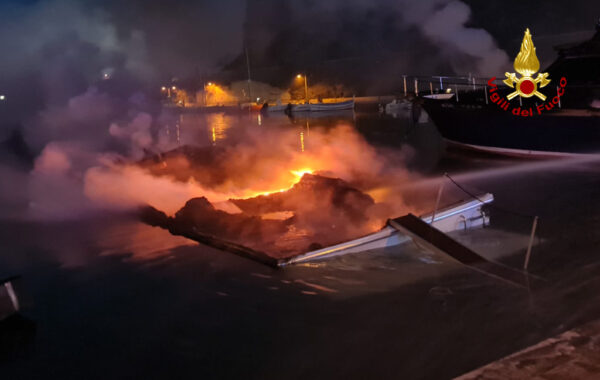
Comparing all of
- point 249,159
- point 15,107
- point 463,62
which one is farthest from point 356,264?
point 463,62

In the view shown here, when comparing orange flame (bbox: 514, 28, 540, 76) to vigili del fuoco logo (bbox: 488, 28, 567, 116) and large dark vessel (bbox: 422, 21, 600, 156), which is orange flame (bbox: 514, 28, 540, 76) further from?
large dark vessel (bbox: 422, 21, 600, 156)

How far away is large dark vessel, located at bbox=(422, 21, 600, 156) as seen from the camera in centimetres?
1962

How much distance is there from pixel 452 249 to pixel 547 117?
1411cm

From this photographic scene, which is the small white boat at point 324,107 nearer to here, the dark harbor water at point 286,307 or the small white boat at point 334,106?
the small white boat at point 334,106

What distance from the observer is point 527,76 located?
22750mm

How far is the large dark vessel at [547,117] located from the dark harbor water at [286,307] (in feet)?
30.8

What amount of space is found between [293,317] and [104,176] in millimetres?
12302

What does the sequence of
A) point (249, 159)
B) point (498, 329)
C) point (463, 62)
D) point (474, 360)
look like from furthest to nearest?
point (463, 62)
point (249, 159)
point (498, 329)
point (474, 360)

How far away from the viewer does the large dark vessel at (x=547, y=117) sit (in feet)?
64.4

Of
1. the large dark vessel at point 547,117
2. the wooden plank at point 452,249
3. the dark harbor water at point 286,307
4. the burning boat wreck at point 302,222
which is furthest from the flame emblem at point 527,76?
the wooden plank at point 452,249

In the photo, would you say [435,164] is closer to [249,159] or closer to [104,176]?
[249,159]

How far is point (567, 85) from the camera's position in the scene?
2155cm

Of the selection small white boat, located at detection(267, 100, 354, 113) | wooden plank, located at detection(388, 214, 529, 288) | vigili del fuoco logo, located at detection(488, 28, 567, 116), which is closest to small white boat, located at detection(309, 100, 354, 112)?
small white boat, located at detection(267, 100, 354, 113)

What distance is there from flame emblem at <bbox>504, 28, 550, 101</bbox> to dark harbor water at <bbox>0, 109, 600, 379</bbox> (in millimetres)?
11519
